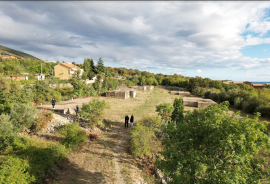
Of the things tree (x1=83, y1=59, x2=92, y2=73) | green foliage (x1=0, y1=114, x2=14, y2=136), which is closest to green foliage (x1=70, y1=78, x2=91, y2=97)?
green foliage (x1=0, y1=114, x2=14, y2=136)

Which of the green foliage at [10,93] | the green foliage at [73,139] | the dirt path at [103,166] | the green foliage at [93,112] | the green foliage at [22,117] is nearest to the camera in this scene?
the dirt path at [103,166]

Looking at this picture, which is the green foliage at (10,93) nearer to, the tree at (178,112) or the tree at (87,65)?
the tree at (178,112)

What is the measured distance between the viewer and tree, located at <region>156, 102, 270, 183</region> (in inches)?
143

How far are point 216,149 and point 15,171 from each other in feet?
23.5

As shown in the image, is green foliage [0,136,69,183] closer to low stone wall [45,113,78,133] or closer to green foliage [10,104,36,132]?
green foliage [10,104,36,132]

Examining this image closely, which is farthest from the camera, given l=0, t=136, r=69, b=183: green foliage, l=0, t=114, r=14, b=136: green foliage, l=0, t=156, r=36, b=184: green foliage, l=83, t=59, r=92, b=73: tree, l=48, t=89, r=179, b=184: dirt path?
l=83, t=59, r=92, b=73: tree

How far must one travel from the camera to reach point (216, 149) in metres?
4.18

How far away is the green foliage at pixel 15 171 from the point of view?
4879 mm

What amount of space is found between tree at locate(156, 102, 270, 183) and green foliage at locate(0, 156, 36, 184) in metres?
5.07

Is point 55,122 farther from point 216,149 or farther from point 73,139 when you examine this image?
point 216,149

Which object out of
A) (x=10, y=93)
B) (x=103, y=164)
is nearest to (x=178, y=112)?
(x=103, y=164)

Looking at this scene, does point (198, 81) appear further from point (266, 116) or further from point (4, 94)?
point (4, 94)

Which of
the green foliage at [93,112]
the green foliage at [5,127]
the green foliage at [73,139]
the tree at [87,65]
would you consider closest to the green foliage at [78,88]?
the green foliage at [93,112]

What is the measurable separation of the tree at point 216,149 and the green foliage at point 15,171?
507 centimetres
